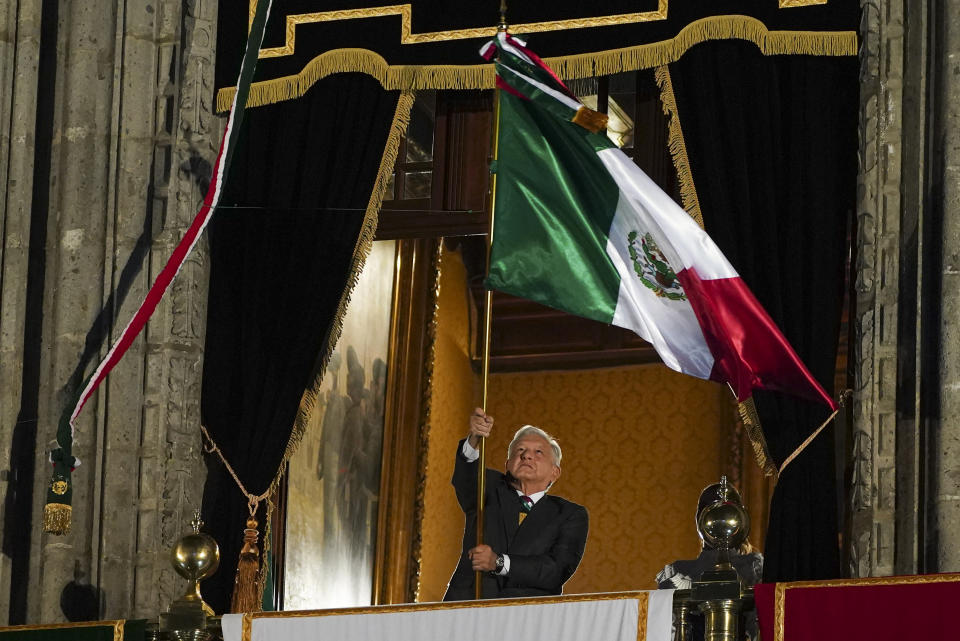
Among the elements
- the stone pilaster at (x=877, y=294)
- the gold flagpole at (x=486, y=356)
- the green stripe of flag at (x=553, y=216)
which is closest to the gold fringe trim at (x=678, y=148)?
the stone pilaster at (x=877, y=294)

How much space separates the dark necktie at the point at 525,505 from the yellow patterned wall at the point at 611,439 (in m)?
1.96

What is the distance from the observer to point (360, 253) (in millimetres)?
8055

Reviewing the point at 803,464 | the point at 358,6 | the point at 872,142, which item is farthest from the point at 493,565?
the point at 358,6

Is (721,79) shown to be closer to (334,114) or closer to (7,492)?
(334,114)

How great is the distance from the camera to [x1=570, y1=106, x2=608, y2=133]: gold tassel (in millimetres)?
6938

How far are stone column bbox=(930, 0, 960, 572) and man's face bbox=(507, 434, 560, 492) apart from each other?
145cm

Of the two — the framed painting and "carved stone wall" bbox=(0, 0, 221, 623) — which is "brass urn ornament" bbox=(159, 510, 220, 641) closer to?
"carved stone wall" bbox=(0, 0, 221, 623)

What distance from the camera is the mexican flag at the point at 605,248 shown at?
22.0ft

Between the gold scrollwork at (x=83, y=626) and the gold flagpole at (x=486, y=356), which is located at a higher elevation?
the gold flagpole at (x=486, y=356)

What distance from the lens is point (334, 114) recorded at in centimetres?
828

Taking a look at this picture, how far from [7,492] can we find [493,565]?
7.64 feet

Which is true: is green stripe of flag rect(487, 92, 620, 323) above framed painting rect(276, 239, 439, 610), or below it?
above

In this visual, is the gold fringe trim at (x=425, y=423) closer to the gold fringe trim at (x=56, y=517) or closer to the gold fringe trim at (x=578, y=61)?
the gold fringe trim at (x=578, y=61)

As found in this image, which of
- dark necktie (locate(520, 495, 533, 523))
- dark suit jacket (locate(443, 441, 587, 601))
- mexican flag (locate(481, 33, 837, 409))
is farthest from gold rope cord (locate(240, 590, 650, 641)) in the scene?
dark necktie (locate(520, 495, 533, 523))
